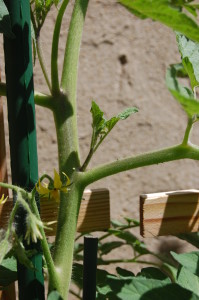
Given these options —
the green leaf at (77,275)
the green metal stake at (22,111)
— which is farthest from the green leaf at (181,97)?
the green leaf at (77,275)

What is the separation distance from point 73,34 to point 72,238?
29 centimetres

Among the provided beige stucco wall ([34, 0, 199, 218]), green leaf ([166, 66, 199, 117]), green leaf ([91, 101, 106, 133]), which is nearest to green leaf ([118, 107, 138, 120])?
green leaf ([91, 101, 106, 133])

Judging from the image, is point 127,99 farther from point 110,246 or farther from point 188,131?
point 188,131

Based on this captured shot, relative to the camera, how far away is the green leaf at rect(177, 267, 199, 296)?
80 cm

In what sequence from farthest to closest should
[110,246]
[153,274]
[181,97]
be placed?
1. [110,246]
2. [153,274]
3. [181,97]

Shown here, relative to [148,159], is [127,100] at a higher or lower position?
lower

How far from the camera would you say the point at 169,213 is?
988mm

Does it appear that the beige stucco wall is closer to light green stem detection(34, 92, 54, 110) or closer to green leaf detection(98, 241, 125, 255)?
green leaf detection(98, 241, 125, 255)

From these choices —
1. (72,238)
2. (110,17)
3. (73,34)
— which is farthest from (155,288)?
(110,17)

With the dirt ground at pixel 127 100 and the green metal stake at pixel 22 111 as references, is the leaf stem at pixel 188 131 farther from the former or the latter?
the dirt ground at pixel 127 100

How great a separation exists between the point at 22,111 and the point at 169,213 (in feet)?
1.22

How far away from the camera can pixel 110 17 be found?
167cm

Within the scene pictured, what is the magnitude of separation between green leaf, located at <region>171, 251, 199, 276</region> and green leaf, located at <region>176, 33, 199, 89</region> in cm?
24

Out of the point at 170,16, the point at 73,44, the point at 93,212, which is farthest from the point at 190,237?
the point at 170,16
